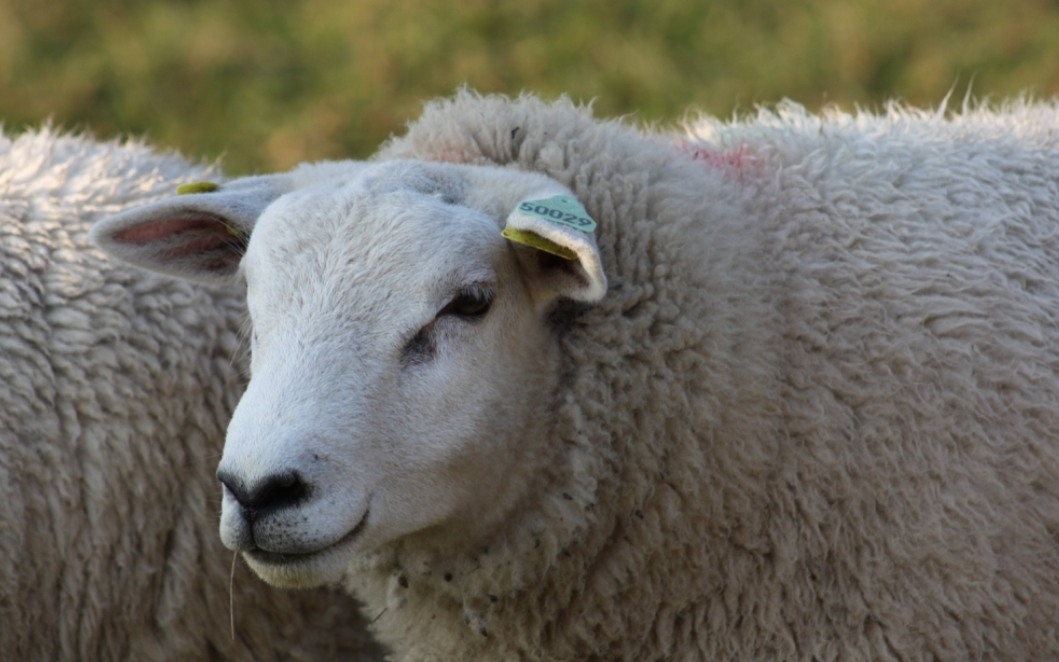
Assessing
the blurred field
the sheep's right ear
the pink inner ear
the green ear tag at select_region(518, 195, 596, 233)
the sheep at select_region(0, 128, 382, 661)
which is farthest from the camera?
the blurred field

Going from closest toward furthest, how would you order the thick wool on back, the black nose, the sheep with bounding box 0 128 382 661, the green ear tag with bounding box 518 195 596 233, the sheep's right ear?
the black nose, the green ear tag with bounding box 518 195 596 233, the thick wool on back, the sheep's right ear, the sheep with bounding box 0 128 382 661

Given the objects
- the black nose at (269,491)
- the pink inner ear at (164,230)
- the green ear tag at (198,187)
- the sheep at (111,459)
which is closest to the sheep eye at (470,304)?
the black nose at (269,491)

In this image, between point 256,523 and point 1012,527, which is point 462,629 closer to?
point 256,523

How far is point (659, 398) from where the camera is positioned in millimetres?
2871

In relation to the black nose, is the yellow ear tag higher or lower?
higher

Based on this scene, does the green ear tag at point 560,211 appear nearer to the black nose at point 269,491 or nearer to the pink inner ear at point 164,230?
the black nose at point 269,491

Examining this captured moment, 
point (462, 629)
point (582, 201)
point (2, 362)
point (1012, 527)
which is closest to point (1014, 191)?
point (1012, 527)

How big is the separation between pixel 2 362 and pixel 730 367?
1.98 m

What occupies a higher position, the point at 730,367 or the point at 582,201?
the point at 582,201

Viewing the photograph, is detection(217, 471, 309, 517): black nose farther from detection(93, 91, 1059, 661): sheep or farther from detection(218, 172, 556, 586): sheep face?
detection(93, 91, 1059, 661): sheep

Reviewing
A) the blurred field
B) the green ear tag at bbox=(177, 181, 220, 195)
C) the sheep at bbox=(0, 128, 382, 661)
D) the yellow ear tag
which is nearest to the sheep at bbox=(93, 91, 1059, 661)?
the yellow ear tag

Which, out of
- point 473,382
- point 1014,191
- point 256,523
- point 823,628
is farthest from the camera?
point 1014,191

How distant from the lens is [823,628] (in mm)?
2857

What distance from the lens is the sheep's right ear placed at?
3.07 meters
